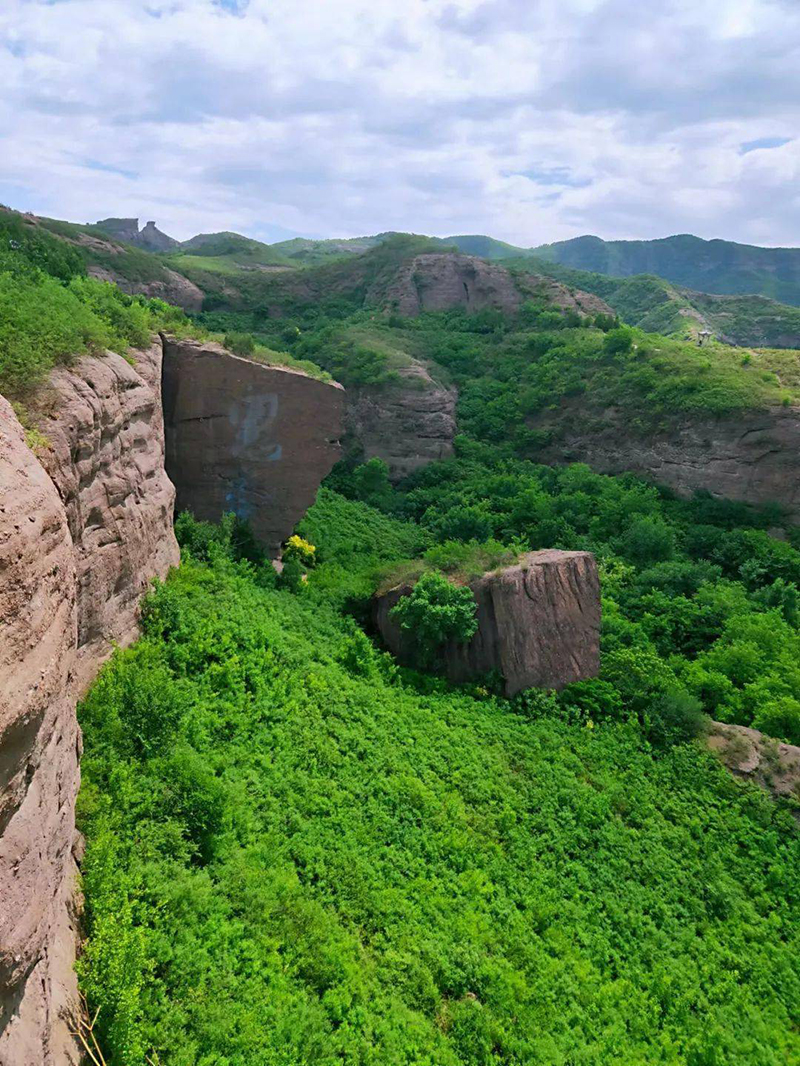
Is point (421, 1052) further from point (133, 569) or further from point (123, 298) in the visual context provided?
point (123, 298)

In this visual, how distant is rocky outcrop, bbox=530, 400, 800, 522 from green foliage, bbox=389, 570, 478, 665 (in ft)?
52.7

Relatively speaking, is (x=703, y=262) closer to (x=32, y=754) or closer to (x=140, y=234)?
(x=140, y=234)

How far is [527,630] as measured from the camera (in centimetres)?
1361

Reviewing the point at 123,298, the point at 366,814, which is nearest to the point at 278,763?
the point at 366,814

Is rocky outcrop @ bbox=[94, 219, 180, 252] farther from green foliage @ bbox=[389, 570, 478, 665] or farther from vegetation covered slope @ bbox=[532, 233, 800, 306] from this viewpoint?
vegetation covered slope @ bbox=[532, 233, 800, 306]

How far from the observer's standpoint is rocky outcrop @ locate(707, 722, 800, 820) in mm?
11727

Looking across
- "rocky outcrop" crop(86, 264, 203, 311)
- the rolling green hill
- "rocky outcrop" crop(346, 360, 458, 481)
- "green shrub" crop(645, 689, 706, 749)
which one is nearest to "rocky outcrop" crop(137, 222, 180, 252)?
the rolling green hill

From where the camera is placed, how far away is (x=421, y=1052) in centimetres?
665

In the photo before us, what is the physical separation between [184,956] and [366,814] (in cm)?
354

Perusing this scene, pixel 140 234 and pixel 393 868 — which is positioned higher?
pixel 140 234

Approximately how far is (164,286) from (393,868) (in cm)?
4123

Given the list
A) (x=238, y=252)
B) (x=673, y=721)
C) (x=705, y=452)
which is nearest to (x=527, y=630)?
(x=673, y=721)

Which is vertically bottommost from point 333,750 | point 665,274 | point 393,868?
point 393,868

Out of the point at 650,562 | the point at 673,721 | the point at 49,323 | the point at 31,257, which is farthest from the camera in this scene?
the point at 650,562
